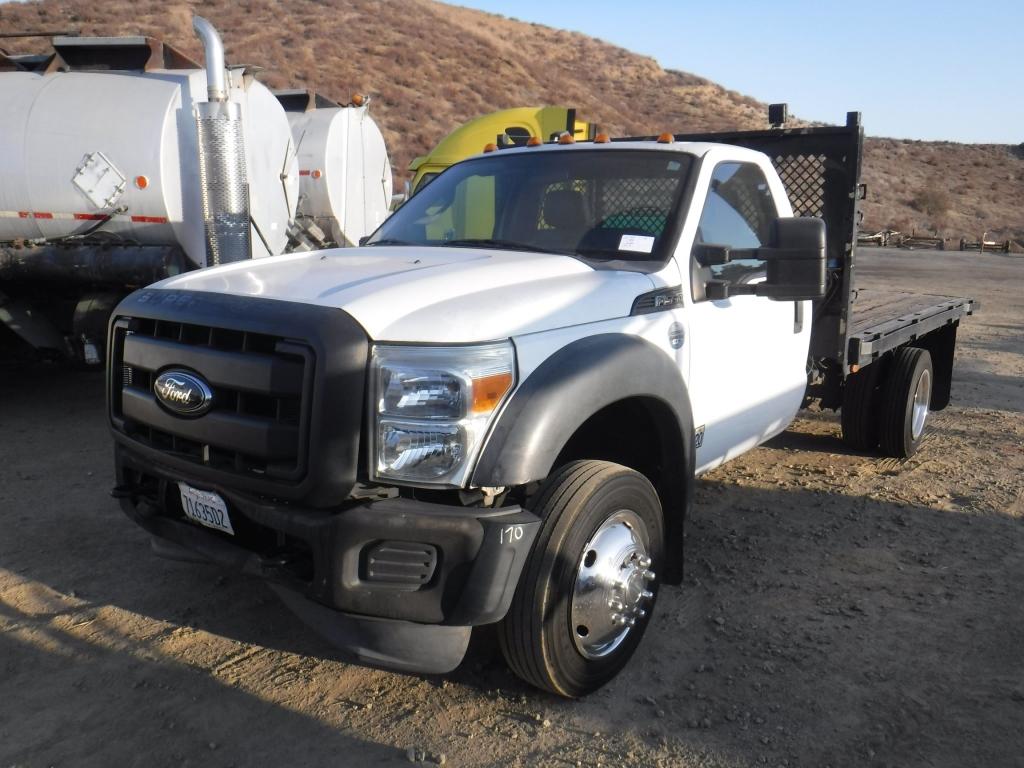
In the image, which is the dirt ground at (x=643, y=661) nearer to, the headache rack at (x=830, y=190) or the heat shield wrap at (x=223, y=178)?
the headache rack at (x=830, y=190)

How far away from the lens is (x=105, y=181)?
7.11 metres

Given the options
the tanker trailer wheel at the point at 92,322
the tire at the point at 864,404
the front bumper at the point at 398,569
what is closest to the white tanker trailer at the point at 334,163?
the tanker trailer wheel at the point at 92,322

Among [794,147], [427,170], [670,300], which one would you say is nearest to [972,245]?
[427,170]

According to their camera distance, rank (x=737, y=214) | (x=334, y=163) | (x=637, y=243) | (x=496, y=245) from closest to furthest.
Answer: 1. (x=637, y=243)
2. (x=496, y=245)
3. (x=737, y=214)
4. (x=334, y=163)

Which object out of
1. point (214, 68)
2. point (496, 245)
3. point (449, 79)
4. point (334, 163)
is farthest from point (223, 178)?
point (449, 79)

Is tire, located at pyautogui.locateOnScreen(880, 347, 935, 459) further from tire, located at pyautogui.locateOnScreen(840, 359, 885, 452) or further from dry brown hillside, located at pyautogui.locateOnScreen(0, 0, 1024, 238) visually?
dry brown hillside, located at pyautogui.locateOnScreen(0, 0, 1024, 238)

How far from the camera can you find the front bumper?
2666 millimetres

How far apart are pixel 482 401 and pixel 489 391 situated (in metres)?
0.04

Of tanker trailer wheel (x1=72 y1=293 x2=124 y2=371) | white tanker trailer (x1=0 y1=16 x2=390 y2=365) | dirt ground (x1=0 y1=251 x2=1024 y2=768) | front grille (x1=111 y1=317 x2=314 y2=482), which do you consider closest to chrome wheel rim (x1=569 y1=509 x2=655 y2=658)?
dirt ground (x1=0 y1=251 x2=1024 y2=768)

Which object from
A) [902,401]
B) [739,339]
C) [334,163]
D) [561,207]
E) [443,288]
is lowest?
[902,401]

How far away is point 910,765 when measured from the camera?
2896 millimetres

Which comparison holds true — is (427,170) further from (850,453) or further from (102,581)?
(102,581)

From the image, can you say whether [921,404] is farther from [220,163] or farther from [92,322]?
[92,322]

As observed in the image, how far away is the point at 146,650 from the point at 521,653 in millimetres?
1619
